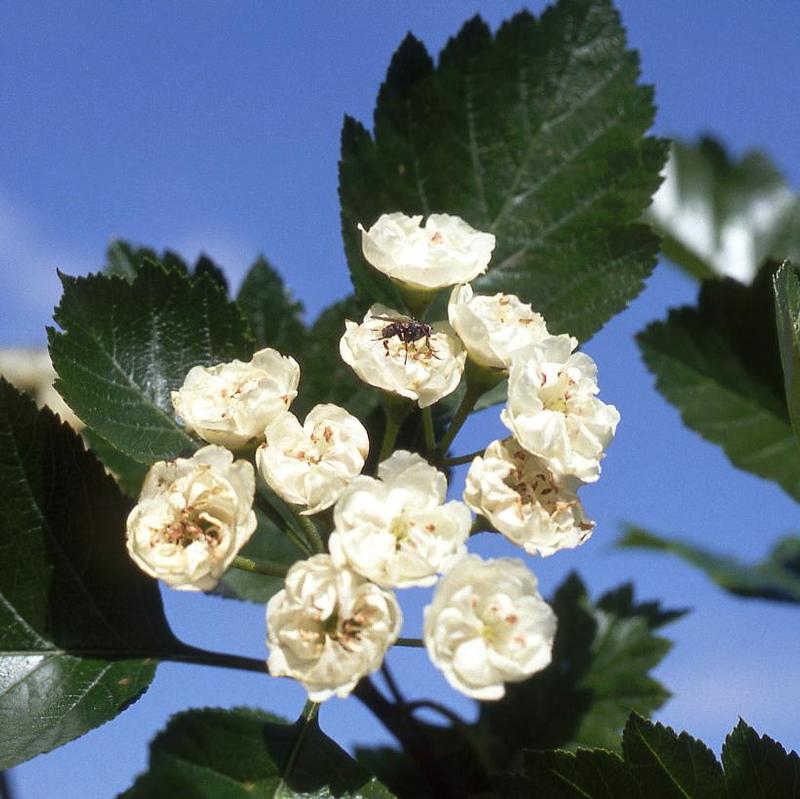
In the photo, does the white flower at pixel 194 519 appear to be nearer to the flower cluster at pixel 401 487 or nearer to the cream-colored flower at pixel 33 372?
the flower cluster at pixel 401 487

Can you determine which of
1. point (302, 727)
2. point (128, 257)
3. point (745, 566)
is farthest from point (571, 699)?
point (745, 566)

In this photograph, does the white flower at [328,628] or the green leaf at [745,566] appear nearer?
the white flower at [328,628]

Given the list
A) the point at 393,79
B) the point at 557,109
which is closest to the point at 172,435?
the point at 393,79

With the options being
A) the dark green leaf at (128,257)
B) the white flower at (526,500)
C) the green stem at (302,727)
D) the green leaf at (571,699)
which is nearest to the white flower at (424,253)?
the white flower at (526,500)

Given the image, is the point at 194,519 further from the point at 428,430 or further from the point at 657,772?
the point at 657,772

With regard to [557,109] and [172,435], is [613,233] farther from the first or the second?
[172,435]

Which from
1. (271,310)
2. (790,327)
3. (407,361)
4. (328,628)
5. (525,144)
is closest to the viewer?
(328,628)

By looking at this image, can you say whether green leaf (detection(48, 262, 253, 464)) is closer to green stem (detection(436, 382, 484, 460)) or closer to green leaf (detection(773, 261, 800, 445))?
green stem (detection(436, 382, 484, 460))
